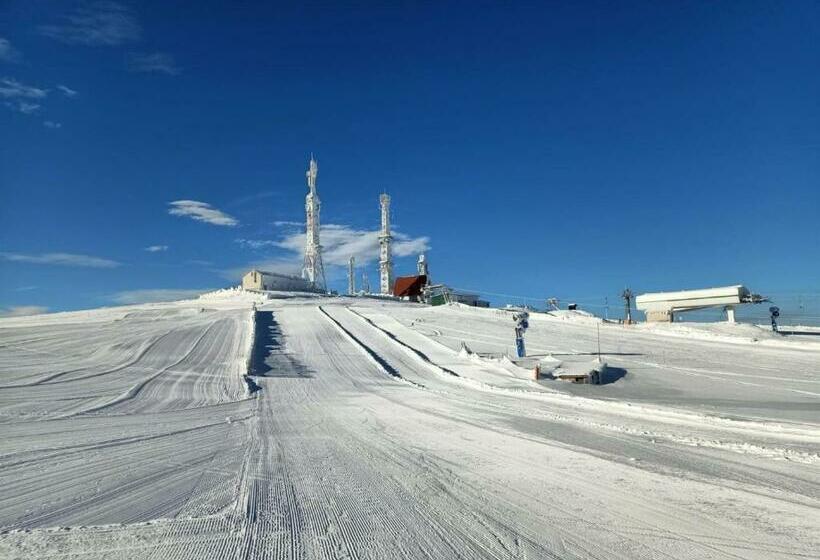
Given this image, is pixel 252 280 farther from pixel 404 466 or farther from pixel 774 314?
pixel 404 466

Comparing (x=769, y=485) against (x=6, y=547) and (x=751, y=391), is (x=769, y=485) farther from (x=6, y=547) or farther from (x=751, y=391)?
(x=751, y=391)

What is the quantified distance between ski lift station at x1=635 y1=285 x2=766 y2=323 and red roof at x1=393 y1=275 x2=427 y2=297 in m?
42.3

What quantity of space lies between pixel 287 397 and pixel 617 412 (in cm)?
798

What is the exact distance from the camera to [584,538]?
4.00 metres

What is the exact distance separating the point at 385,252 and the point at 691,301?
5812 centimetres

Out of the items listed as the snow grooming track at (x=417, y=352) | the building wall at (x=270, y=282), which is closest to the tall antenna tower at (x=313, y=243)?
the building wall at (x=270, y=282)

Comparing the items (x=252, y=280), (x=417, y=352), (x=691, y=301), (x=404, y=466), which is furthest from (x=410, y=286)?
(x=404, y=466)

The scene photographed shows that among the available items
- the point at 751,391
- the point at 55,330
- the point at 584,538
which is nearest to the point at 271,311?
the point at 55,330

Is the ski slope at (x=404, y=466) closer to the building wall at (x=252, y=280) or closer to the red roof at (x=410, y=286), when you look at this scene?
the building wall at (x=252, y=280)

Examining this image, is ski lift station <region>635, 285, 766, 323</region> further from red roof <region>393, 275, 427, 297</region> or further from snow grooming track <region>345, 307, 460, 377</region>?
red roof <region>393, 275, 427, 297</region>

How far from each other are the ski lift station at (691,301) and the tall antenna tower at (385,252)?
54242 millimetres

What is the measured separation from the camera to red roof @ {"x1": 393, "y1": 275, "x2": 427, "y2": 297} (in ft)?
255

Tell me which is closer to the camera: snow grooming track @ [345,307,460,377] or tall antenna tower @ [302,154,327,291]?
snow grooming track @ [345,307,460,377]

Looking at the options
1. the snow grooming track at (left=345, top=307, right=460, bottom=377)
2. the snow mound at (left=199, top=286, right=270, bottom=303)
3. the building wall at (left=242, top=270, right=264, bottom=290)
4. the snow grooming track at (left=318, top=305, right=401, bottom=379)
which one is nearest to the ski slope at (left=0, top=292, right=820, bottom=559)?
the snow grooming track at (left=345, top=307, right=460, bottom=377)
